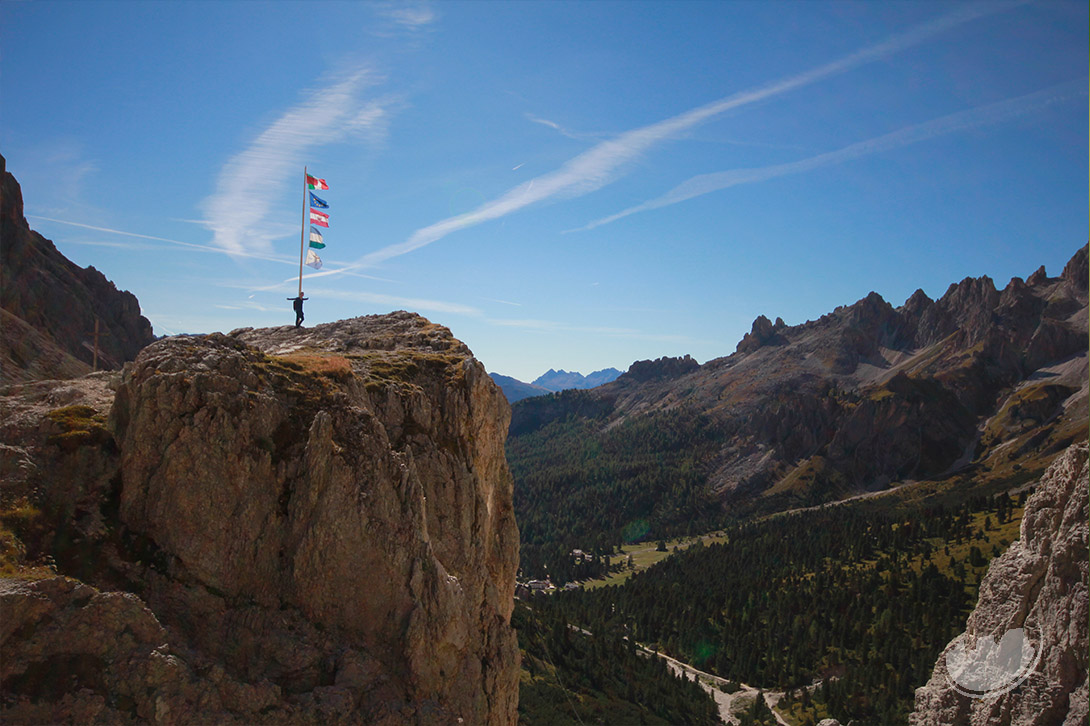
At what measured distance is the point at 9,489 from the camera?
1803 cm

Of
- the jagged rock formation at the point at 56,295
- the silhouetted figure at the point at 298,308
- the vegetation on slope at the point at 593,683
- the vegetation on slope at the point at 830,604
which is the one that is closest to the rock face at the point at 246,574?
the silhouetted figure at the point at 298,308

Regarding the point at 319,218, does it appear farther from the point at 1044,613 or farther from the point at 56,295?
the point at 56,295

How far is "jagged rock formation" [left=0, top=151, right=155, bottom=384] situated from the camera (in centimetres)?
8981

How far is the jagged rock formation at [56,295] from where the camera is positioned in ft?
295

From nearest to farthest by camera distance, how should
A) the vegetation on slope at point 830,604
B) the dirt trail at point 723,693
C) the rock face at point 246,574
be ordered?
1. the rock face at point 246,574
2. the dirt trail at point 723,693
3. the vegetation on slope at point 830,604

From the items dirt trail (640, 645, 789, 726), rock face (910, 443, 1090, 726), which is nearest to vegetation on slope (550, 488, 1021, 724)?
dirt trail (640, 645, 789, 726)

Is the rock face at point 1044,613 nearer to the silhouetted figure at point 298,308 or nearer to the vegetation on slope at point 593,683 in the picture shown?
the silhouetted figure at point 298,308

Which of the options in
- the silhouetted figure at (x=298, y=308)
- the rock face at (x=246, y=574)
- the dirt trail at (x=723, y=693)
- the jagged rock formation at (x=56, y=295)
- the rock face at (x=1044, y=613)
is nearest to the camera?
the rock face at (x=246, y=574)

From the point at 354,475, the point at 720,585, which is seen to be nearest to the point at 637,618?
the point at 720,585

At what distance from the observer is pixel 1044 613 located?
961 inches

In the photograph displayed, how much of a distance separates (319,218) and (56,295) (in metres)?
86.1

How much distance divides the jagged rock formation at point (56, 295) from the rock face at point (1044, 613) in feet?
264

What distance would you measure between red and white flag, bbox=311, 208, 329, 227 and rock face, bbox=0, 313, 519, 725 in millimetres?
17225

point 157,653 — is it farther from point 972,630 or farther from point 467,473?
point 972,630
